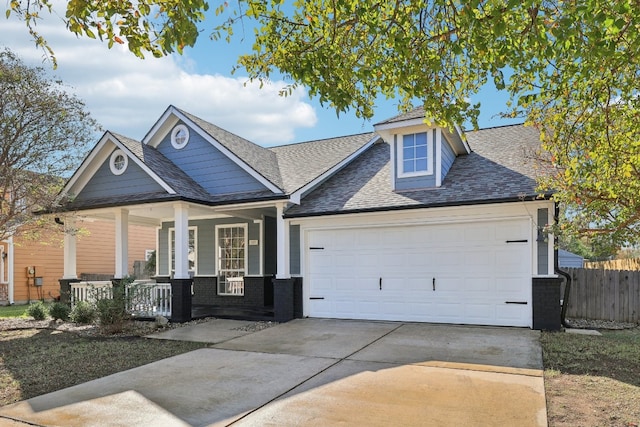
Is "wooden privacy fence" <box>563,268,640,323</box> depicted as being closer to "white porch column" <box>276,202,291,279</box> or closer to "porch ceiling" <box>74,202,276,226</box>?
"white porch column" <box>276,202,291,279</box>

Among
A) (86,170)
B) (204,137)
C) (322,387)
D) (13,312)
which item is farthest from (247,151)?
(13,312)

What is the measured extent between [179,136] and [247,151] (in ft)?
6.61

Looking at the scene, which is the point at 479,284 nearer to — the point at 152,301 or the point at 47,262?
the point at 152,301

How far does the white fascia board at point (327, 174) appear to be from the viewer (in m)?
11.7

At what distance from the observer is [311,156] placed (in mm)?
15227

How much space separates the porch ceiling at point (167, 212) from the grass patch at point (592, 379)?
23.8 feet

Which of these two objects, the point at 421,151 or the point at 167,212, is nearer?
the point at 421,151

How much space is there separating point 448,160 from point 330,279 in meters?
4.42

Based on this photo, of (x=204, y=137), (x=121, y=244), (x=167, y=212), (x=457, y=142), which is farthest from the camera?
(x=167, y=212)

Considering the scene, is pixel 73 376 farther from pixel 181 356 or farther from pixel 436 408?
pixel 436 408

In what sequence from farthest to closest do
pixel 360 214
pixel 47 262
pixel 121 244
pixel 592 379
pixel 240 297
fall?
pixel 47 262 < pixel 240 297 < pixel 121 244 < pixel 360 214 < pixel 592 379

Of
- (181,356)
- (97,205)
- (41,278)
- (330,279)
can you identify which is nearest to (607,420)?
(181,356)

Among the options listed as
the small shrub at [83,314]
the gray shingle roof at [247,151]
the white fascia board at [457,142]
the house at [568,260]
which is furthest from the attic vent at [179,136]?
the house at [568,260]

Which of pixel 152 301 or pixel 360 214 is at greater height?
pixel 360 214
